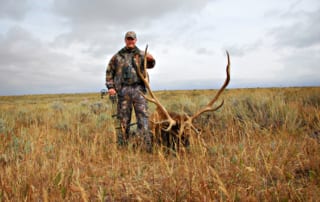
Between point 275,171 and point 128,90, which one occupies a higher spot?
point 128,90

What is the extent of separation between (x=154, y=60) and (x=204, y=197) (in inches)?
130

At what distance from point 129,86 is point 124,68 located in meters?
0.38

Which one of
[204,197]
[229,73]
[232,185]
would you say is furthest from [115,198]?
[229,73]

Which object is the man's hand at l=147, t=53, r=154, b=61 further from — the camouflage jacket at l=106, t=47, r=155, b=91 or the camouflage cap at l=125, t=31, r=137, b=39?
the camouflage cap at l=125, t=31, r=137, b=39

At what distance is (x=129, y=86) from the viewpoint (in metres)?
4.54

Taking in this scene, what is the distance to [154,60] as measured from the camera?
15.4 ft

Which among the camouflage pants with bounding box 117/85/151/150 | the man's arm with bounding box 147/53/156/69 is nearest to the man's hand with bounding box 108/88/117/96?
the camouflage pants with bounding box 117/85/151/150

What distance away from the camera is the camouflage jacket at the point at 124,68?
451 centimetres

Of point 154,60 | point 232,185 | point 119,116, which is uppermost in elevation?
point 154,60

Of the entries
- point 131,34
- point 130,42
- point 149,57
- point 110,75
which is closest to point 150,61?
point 149,57

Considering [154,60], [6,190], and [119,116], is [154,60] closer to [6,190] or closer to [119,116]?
[119,116]

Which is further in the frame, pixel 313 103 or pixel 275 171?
pixel 313 103

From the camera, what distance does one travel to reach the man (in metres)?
4.50

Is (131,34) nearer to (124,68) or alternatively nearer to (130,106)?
(124,68)
